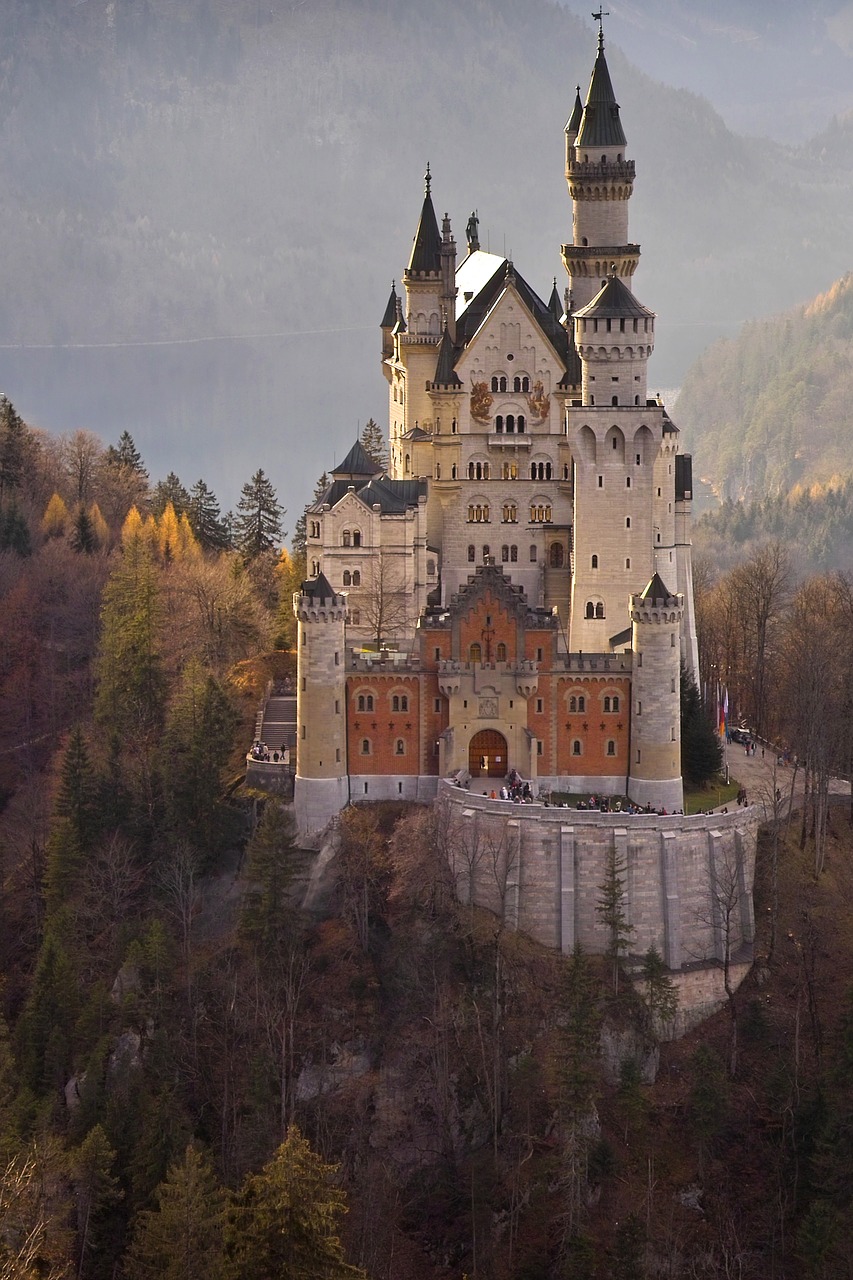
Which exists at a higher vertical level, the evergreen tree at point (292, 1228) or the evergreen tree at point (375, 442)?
the evergreen tree at point (375, 442)

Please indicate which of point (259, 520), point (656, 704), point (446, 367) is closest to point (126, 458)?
point (259, 520)

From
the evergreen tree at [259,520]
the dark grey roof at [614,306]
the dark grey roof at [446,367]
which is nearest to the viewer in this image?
the dark grey roof at [614,306]

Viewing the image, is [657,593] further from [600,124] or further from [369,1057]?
[600,124]

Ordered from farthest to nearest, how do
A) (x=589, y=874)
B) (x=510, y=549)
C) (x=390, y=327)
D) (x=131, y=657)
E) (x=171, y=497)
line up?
(x=171, y=497) < (x=390, y=327) < (x=510, y=549) < (x=131, y=657) < (x=589, y=874)

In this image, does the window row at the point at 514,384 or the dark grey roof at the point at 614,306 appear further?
the window row at the point at 514,384

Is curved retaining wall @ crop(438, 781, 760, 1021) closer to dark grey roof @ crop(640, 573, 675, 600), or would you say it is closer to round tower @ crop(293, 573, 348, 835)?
round tower @ crop(293, 573, 348, 835)

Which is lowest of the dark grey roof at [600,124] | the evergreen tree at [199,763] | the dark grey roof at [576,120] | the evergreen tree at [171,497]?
the evergreen tree at [199,763]

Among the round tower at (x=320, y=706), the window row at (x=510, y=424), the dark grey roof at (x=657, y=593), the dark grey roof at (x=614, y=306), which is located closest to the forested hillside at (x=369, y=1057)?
the round tower at (x=320, y=706)

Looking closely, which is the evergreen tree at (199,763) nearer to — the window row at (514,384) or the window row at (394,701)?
the window row at (394,701)
